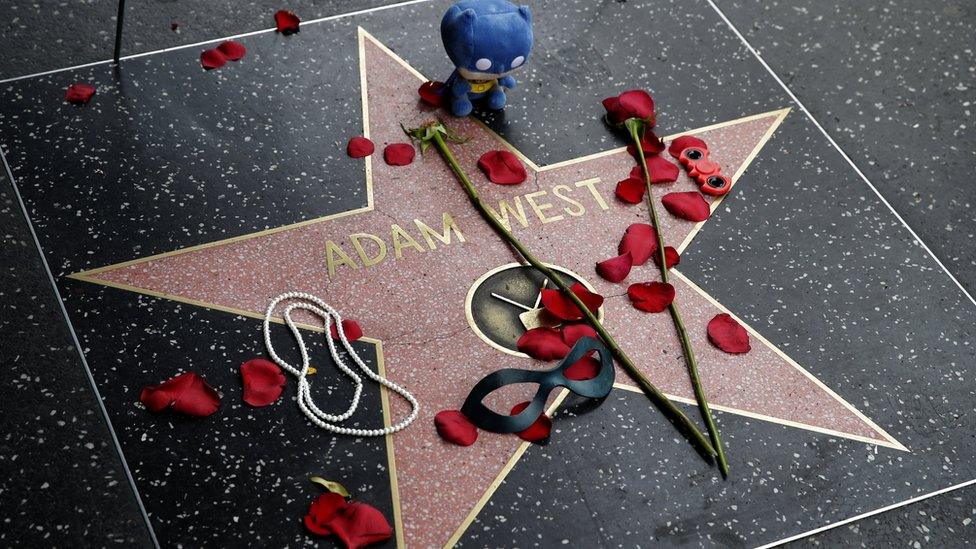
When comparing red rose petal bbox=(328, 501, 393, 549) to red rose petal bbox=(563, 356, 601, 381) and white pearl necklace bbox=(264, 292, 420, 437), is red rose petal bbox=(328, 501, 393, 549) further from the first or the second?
red rose petal bbox=(563, 356, 601, 381)

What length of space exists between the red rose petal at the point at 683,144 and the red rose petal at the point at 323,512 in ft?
3.33

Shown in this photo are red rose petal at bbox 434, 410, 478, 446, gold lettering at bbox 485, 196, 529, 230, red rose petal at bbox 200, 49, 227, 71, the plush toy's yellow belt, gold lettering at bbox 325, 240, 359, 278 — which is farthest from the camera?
red rose petal at bbox 200, 49, 227, 71

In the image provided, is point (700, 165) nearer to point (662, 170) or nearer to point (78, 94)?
→ point (662, 170)

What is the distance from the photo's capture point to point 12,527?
1.44 m

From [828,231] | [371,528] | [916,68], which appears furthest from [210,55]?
[916,68]

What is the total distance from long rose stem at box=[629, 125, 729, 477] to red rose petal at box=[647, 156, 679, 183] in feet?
0.04

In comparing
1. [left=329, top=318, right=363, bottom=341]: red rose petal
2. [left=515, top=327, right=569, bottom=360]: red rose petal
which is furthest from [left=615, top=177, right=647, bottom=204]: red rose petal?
[left=329, top=318, right=363, bottom=341]: red rose petal

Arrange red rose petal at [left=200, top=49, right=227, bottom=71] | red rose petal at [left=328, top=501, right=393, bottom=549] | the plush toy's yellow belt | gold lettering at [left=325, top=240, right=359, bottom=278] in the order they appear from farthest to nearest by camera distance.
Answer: red rose petal at [left=200, top=49, right=227, bottom=71]
the plush toy's yellow belt
gold lettering at [left=325, top=240, right=359, bottom=278]
red rose petal at [left=328, top=501, right=393, bottom=549]

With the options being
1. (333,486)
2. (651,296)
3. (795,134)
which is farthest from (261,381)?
(795,134)

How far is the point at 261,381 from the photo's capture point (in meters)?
1.60

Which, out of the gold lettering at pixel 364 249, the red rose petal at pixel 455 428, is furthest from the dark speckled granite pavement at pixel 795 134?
the gold lettering at pixel 364 249

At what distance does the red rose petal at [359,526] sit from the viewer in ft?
4.70

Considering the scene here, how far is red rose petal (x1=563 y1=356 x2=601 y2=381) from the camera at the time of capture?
64.7 inches

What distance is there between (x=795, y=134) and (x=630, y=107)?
381 millimetres
